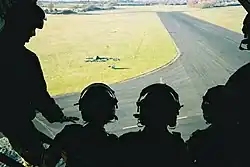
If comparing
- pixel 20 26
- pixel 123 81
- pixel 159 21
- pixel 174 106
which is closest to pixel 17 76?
pixel 20 26

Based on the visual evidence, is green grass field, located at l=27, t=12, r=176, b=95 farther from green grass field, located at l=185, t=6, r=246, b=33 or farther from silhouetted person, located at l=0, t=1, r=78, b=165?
silhouetted person, located at l=0, t=1, r=78, b=165

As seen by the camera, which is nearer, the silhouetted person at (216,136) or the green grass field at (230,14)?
the silhouetted person at (216,136)

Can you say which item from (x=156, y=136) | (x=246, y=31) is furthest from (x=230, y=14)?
(x=156, y=136)

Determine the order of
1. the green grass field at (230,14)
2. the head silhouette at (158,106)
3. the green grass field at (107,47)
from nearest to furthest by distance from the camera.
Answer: the head silhouette at (158,106) < the green grass field at (230,14) < the green grass field at (107,47)

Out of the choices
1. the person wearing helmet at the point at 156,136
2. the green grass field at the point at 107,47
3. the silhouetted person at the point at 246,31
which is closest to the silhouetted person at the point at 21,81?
the person wearing helmet at the point at 156,136

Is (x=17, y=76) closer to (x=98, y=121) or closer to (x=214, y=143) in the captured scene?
(x=98, y=121)

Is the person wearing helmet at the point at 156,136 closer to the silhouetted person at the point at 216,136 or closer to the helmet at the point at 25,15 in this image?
the silhouetted person at the point at 216,136

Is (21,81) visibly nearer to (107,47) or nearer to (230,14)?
(230,14)
